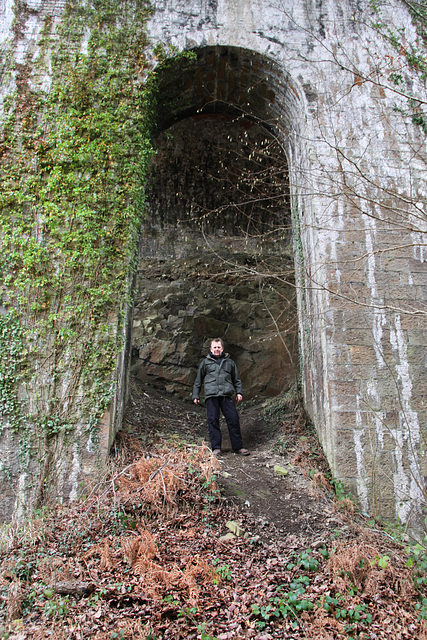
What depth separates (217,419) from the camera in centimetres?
596

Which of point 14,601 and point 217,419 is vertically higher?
point 217,419

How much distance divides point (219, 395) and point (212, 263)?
508 cm

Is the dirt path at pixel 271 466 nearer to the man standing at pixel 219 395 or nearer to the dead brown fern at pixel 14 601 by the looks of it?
the man standing at pixel 219 395

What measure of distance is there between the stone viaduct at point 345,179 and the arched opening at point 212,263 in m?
0.87

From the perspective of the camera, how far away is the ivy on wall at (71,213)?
509cm

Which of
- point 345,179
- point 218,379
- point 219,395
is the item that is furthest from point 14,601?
point 345,179

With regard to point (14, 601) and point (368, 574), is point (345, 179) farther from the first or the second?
point (14, 601)

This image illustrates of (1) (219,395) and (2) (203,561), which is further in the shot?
(1) (219,395)

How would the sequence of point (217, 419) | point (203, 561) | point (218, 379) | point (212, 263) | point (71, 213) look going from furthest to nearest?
1. point (212, 263)
2. point (218, 379)
3. point (217, 419)
4. point (71, 213)
5. point (203, 561)

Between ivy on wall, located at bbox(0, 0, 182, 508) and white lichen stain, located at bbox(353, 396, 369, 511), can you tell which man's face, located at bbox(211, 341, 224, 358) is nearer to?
ivy on wall, located at bbox(0, 0, 182, 508)

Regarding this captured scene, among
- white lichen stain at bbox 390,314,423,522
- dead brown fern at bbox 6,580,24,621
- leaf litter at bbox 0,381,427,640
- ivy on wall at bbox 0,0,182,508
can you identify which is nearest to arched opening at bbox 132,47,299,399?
ivy on wall at bbox 0,0,182,508

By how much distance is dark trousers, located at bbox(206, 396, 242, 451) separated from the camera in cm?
593

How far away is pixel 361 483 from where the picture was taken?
16.1 ft

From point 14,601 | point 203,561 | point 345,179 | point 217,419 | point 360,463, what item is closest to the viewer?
point 14,601
